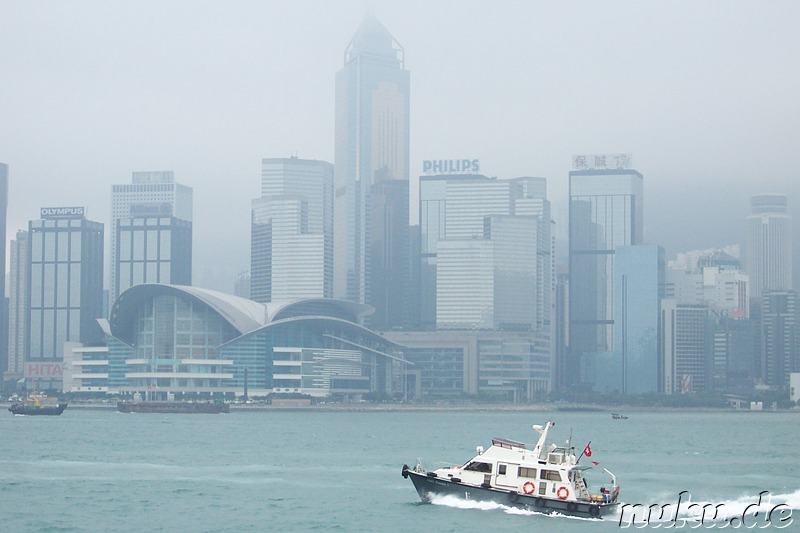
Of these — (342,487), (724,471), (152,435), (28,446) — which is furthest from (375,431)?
(342,487)

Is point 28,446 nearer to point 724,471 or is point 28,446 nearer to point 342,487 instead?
point 342,487

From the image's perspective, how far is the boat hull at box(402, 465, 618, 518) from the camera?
57.4 meters

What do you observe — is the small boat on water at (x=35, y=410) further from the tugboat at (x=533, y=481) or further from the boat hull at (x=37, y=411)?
the tugboat at (x=533, y=481)

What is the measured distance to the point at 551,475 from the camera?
58.1 meters

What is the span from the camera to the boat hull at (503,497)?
57.4 meters

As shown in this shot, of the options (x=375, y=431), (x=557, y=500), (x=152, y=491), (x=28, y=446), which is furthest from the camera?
(x=375, y=431)

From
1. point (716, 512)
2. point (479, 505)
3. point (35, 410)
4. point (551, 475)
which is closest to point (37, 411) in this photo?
point (35, 410)

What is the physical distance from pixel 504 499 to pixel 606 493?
4.18m

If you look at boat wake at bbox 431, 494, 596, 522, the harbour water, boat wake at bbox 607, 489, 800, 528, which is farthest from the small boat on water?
boat wake at bbox 431, 494, 596, 522

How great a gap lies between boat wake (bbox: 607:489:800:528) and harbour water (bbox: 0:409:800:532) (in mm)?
222

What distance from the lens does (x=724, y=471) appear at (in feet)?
287

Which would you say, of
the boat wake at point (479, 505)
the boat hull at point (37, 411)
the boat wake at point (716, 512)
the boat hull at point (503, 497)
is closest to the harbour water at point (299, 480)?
the boat wake at point (479, 505)

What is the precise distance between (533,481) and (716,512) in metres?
9.82

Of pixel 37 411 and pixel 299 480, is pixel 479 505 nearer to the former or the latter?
pixel 299 480
